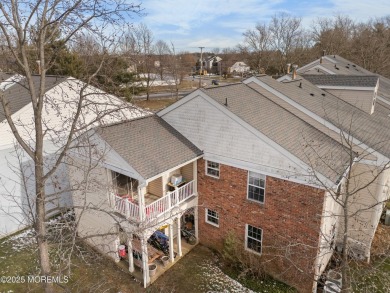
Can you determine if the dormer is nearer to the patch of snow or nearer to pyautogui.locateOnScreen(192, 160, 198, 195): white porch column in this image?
pyautogui.locateOnScreen(192, 160, 198, 195): white porch column

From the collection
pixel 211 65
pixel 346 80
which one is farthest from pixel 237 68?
pixel 346 80

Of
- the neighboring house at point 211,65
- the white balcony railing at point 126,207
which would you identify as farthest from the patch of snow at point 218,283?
the neighboring house at point 211,65

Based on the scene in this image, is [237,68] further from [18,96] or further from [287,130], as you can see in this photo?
[287,130]

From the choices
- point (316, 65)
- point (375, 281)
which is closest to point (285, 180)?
point (375, 281)

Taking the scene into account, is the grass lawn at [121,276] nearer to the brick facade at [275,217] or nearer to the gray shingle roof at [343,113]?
the brick facade at [275,217]

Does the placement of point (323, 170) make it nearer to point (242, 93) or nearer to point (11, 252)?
point (242, 93)

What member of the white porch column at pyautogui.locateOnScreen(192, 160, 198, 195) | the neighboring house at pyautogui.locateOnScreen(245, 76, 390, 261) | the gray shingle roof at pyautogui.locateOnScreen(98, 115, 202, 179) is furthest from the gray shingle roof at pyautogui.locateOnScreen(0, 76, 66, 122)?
the neighboring house at pyautogui.locateOnScreen(245, 76, 390, 261)
